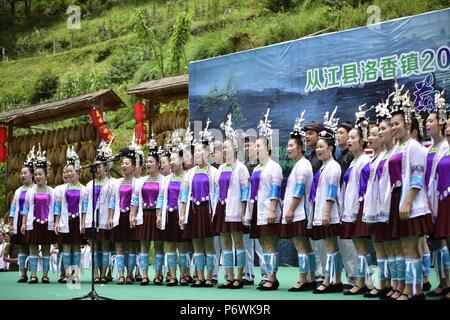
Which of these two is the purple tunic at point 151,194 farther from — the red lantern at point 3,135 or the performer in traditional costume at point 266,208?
the red lantern at point 3,135

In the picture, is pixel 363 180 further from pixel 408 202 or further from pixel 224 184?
pixel 224 184

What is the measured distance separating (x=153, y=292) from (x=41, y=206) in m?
2.88

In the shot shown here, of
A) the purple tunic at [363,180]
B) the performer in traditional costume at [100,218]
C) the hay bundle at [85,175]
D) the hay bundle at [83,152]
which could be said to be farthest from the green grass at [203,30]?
the purple tunic at [363,180]

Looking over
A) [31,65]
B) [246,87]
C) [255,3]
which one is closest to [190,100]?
[246,87]

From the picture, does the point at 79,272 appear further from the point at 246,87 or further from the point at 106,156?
the point at 246,87

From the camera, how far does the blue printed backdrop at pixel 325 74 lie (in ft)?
28.1

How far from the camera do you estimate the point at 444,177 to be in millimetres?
5465

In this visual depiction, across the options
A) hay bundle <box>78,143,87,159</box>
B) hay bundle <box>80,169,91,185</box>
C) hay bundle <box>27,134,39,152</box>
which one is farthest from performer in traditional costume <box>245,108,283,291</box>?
hay bundle <box>27,134,39,152</box>

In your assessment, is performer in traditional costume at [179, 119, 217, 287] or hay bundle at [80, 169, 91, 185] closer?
performer in traditional costume at [179, 119, 217, 287]

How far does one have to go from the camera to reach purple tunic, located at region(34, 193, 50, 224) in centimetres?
927

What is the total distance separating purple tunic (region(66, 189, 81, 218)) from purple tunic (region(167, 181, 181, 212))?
5.25ft

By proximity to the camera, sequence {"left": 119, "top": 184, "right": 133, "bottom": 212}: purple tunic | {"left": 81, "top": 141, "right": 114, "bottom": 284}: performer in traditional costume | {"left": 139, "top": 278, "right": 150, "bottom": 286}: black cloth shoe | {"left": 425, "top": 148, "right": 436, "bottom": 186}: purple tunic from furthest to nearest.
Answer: {"left": 81, "top": 141, "right": 114, "bottom": 284}: performer in traditional costume < {"left": 119, "top": 184, "right": 133, "bottom": 212}: purple tunic < {"left": 139, "top": 278, "right": 150, "bottom": 286}: black cloth shoe < {"left": 425, "top": 148, "right": 436, "bottom": 186}: purple tunic

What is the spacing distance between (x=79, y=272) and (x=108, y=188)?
120 cm

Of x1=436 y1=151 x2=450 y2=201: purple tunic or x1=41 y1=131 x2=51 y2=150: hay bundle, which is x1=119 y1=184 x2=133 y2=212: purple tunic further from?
x1=41 y1=131 x2=51 y2=150: hay bundle
